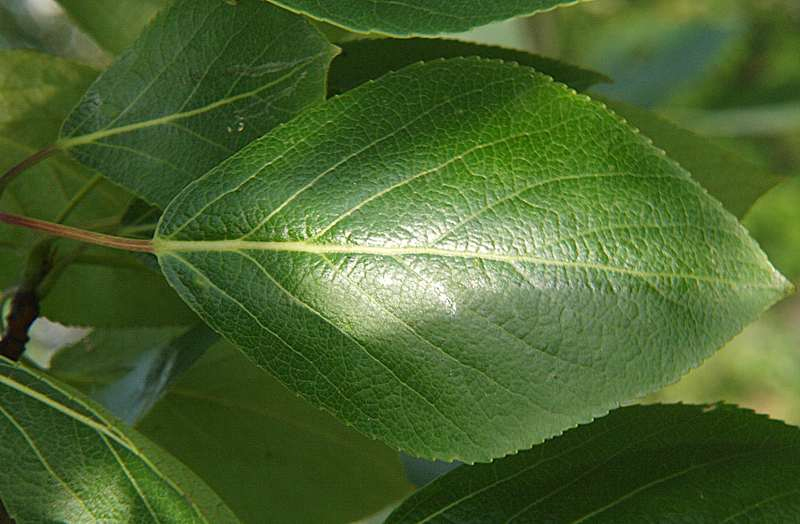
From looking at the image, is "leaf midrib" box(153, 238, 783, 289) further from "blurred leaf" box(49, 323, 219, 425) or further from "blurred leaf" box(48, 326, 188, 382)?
"blurred leaf" box(48, 326, 188, 382)

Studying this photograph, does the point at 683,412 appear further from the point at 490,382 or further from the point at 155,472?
the point at 155,472

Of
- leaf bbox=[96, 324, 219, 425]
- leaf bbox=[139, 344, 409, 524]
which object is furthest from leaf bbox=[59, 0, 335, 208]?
leaf bbox=[139, 344, 409, 524]

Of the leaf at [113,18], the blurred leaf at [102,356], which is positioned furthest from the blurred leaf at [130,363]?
the leaf at [113,18]

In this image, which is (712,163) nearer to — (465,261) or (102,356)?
(465,261)

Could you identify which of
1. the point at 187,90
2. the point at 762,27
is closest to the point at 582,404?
the point at 187,90

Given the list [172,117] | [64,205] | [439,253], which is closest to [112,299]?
[64,205]

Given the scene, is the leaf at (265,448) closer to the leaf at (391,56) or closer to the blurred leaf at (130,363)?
the blurred leaf at (130,363)

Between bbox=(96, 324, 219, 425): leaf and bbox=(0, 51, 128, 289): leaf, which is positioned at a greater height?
bbox=(0, 51, 128, 289): leaf
